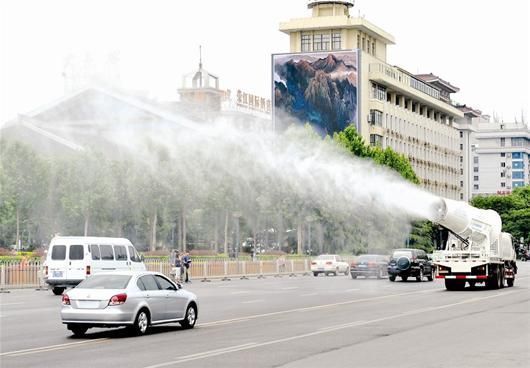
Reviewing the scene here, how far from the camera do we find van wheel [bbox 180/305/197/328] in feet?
77.3

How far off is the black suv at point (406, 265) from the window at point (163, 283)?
107 feet

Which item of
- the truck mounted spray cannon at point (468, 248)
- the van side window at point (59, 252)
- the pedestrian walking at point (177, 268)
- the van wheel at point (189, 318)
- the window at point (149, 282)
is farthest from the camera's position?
the pedestrian walking at point (177, 268)

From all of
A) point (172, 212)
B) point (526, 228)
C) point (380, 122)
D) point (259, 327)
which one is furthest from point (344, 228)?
point (526, 228)

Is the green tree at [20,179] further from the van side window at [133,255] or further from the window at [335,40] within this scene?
the window at [335,40]

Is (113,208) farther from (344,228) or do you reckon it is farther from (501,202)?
(501,202)

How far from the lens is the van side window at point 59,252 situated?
40.2 metres

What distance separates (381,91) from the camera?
126625 mm

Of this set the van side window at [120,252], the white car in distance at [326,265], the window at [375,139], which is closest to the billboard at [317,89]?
the window at [375,139]

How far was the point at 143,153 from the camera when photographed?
79938 mm

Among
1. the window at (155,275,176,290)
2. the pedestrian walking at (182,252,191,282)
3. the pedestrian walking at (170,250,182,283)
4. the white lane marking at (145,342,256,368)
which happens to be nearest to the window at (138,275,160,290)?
the window at (155,275,176,290)

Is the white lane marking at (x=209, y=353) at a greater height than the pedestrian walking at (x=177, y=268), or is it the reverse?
the pedestrian walking at (x=177, y=268)

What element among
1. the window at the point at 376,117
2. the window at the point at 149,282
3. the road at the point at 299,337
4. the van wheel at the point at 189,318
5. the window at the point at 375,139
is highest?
the window at the point at 376,117

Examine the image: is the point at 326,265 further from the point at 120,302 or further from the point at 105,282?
the point at 120,302

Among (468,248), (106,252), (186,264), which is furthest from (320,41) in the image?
(106,252)
